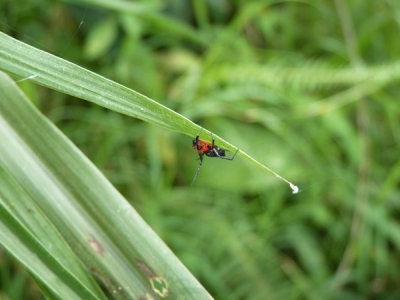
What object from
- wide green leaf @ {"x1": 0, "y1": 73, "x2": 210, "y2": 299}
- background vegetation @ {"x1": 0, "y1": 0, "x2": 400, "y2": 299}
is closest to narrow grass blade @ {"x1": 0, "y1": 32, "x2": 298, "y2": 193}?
wide green leaf @ {"x1": 0, "y1": 73, "x2": 210, "y2": 299}

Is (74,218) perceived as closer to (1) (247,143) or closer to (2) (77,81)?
(2) (77,81)

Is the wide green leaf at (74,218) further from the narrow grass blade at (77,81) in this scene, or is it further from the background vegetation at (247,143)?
the background vegetation at (247,143)

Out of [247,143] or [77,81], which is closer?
[77,81]

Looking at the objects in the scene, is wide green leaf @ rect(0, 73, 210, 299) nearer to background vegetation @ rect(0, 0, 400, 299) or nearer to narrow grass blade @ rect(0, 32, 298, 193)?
narrow grass blade @ rect(0, 32, 298, 193)

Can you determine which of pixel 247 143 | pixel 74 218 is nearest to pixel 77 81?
pixel 74 218

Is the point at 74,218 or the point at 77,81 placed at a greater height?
the point at 77,81

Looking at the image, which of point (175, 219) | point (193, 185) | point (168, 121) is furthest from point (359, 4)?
point (168, 121)

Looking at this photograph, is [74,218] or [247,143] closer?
[74,218]

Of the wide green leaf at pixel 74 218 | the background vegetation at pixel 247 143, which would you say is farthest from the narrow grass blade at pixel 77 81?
the background vegetation at pixel 247 143
